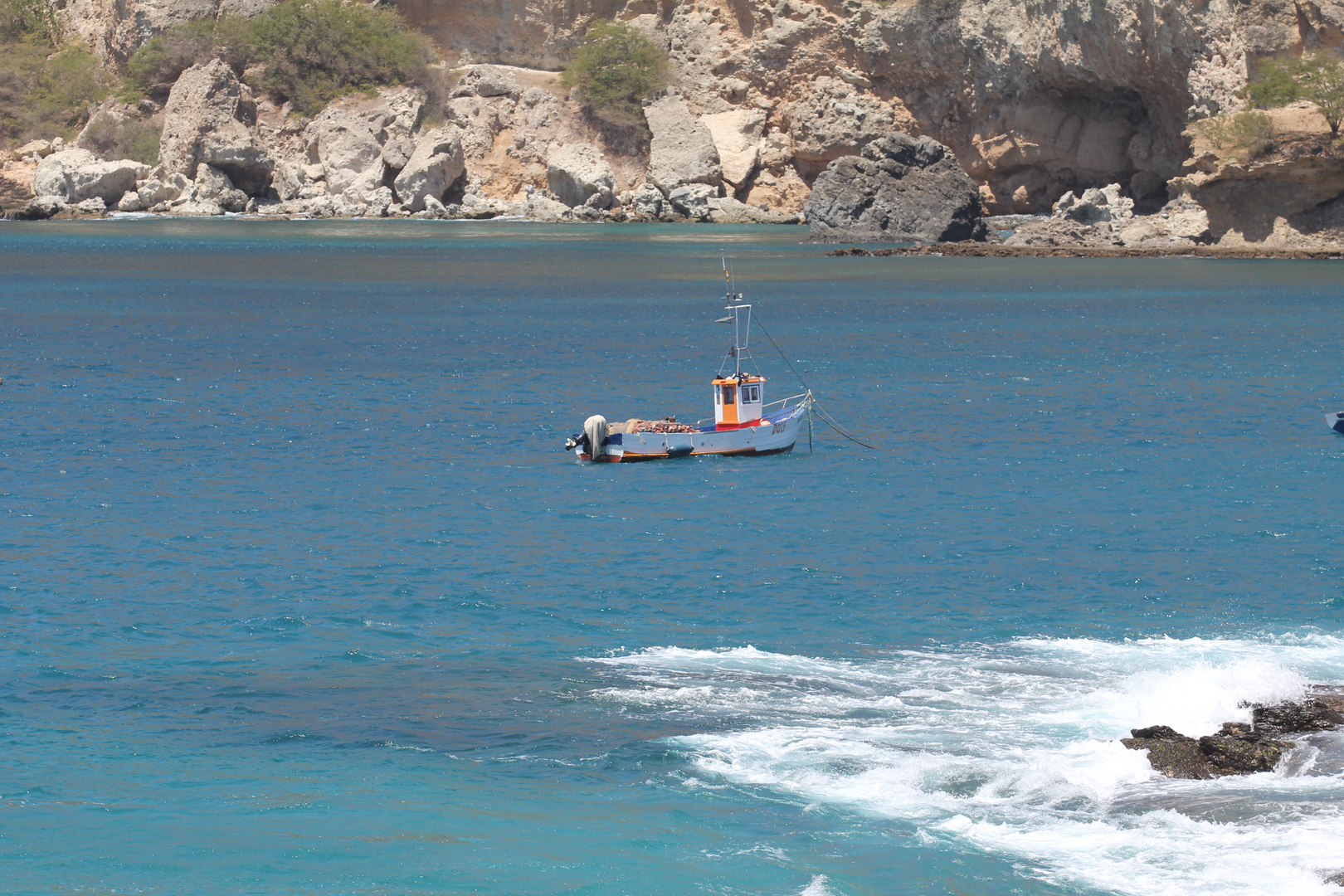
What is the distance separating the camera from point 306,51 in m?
148

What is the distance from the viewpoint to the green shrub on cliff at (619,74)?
13862 cm

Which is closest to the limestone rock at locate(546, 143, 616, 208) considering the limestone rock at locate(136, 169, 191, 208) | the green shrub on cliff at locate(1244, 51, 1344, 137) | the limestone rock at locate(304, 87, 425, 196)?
the limestone rock at locate(304, 87, 425, 196)

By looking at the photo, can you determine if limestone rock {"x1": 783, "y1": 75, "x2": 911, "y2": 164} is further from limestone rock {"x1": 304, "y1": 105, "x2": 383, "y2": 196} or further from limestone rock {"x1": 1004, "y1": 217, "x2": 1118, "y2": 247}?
limestone rock {"x1": 304, "y1": 105, "x2": 383, "y2": 196}

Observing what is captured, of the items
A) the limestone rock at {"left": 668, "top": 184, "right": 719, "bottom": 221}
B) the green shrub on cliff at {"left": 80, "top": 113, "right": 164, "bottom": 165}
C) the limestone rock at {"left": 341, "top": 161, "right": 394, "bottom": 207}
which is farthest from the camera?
the green shrub on cliff at {"left": 80, "top": 113, "right": 164, "bottom": 165}

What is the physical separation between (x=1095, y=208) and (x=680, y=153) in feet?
137

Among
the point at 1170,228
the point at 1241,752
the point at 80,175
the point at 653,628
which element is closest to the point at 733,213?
the point at 1170,228

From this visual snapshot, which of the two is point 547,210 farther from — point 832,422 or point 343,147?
point 832,422

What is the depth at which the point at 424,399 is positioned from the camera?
41562mm

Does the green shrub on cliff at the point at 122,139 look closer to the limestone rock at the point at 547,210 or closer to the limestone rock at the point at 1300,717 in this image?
the limestone rock at the point at 547,210

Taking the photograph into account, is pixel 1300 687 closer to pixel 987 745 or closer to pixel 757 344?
pixel 987 745

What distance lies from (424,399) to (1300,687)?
2845 cm

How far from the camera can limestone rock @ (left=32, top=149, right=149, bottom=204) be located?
13575 cm

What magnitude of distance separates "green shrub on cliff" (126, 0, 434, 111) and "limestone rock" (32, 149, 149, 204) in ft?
49.8

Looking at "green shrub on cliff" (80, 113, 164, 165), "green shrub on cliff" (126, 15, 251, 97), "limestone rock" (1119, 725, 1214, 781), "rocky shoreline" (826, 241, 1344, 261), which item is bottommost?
"limestone rock" (1119, 725, 1214, 781)
